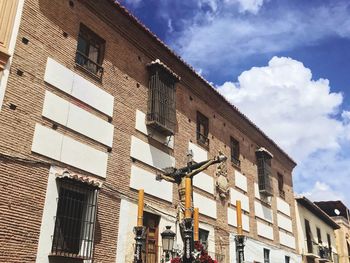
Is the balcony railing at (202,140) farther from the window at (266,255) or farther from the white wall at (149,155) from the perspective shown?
the window at (266,255)

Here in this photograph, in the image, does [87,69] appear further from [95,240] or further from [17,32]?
[95,240]

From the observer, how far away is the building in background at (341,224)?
30172 mm

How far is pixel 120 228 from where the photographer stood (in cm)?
1091

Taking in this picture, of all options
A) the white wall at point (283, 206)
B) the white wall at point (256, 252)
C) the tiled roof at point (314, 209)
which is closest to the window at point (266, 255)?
the white wall at point (256, 252)

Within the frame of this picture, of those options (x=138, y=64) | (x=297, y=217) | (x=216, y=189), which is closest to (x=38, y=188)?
(x=138, y=64)

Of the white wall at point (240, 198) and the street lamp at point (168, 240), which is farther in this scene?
the white wall at point (240, 198)

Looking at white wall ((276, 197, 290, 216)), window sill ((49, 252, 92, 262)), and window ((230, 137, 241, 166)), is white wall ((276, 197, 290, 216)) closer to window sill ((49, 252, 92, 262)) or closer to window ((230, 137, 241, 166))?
window ((230, 137, 241, 166))

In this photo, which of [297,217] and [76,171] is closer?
[76,171]

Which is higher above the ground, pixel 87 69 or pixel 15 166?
pixel 87 69

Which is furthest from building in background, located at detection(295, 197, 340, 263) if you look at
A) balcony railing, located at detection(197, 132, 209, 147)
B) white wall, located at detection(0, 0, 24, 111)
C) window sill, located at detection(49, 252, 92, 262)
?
white wall, located at detection(0, 0, 24, 111)

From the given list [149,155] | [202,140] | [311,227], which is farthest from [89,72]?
[311,227]

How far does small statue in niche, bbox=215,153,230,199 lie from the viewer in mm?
15500

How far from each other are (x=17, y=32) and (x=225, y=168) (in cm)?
940

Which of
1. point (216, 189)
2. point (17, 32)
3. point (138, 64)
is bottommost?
point (216, 189)
